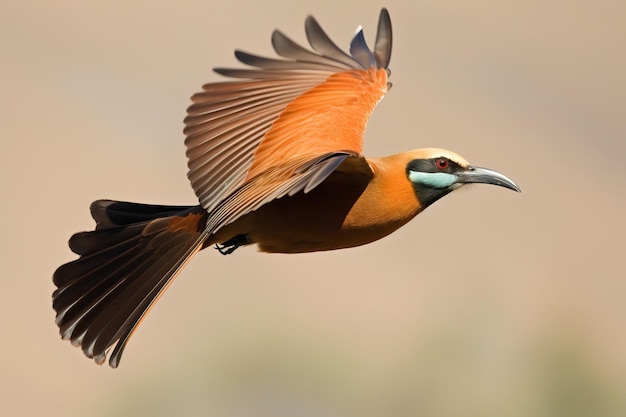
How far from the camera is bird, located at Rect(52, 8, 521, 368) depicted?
5.48 metres

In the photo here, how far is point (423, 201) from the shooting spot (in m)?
5.77

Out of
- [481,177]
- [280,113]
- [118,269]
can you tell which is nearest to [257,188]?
[280,113]

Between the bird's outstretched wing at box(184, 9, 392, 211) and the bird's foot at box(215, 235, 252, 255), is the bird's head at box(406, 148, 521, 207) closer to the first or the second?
the bird's outstretched wing at box(184, 9, 392, 211)

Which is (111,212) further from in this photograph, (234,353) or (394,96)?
(394,96)

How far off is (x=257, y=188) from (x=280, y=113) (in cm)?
85

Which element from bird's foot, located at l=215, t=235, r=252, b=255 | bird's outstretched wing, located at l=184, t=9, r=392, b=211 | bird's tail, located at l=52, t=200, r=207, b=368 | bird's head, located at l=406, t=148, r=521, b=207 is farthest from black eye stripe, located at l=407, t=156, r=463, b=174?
bird's tail, located at l=52, t=200, r=207, b=368

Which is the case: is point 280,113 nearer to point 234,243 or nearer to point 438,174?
point 234,243

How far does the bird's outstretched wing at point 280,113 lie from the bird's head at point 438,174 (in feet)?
0.92

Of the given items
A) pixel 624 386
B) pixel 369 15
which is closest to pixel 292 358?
pixel 624 386

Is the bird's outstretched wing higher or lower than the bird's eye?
higher

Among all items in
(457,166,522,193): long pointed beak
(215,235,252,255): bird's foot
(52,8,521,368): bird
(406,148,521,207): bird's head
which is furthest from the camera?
(457,166,522,193): long pointed beak

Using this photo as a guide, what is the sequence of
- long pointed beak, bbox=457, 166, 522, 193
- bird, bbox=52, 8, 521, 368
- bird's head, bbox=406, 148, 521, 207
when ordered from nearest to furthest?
bird, bbox=52, 8, 521, 368, bird's head, bbox=406, 148, 521, 207, long pointed beak, bbox=457, 166, 522, 193

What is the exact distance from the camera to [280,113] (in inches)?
232

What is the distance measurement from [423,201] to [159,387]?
8130mm
